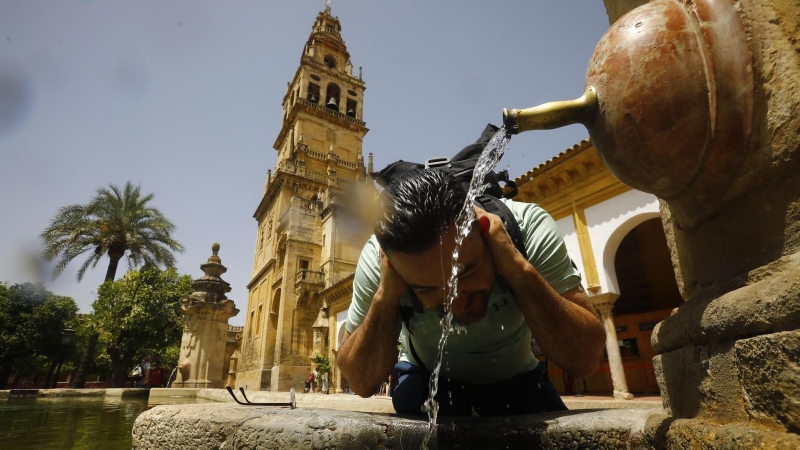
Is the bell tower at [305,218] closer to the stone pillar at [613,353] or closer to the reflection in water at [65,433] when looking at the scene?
the stone pillar at [613,353]

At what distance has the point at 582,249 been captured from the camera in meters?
8.71

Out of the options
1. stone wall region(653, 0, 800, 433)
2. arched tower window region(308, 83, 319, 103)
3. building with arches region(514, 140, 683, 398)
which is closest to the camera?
stone wall region(653, 0, 800, 433)

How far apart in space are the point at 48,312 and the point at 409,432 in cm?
3852

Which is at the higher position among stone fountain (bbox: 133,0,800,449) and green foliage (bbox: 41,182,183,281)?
green foliage (bbox: 41,182,183,281)

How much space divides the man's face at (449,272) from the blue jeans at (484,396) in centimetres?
53

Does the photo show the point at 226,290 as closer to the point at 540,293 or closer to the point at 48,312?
the point at 540,293

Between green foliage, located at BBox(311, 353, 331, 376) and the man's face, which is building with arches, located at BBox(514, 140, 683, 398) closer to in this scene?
the man's face

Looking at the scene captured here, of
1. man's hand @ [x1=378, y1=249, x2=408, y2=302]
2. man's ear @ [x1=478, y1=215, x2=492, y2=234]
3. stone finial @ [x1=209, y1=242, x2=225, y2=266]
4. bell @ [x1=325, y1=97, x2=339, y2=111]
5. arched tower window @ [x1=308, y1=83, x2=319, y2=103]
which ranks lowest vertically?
man's hand @ [x1=378, y1=249, x2=408, y2=302]

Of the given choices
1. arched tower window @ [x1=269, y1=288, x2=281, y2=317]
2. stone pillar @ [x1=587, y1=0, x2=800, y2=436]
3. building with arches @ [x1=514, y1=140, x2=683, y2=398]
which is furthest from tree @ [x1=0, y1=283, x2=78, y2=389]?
stone pillar @ [x1=587, y1=0, x2=800, y2=436]

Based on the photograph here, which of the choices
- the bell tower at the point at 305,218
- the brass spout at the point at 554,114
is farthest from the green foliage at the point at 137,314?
Result: the brass spout at the point at 554,114

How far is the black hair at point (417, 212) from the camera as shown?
4.43 feet

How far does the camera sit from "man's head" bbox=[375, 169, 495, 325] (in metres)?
1.35

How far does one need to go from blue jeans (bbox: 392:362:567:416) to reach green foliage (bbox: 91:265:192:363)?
2701 cm

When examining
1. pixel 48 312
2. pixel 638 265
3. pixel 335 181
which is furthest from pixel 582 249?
pixel 48 312
